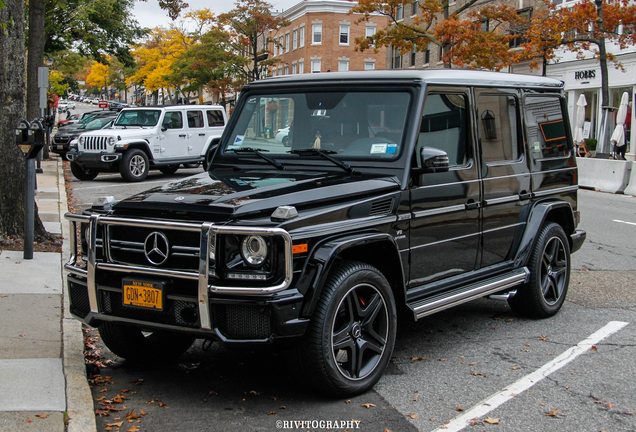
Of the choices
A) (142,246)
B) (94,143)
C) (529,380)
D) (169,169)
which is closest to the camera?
(142,246)

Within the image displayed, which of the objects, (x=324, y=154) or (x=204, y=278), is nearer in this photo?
(x=204, y=278)

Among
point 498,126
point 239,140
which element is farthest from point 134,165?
point 498,126

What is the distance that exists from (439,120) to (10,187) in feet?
19.9

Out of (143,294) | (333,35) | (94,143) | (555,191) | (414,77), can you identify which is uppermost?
(333,35)

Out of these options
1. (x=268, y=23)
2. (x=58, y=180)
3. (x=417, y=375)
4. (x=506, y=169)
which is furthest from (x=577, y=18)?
(x=268, y=23)

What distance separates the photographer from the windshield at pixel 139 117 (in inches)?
805

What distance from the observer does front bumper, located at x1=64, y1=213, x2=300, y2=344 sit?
3.90 meters

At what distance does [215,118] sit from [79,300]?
17.4m

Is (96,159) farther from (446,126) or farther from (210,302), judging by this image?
(210,302)

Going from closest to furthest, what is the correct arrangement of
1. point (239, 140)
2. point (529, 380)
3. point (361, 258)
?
point (361, 258) < point (529, 380) < point (239, 140)

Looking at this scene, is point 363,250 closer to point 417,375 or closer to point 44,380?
point 417,375

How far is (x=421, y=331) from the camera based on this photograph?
238 inches

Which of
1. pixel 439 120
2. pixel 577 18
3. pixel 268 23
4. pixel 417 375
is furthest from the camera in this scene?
pixel 268 23

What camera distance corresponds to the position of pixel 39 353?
16.6 feet
